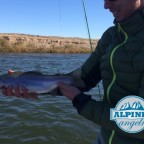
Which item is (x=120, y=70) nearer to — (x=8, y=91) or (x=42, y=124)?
(x=8, y=91)

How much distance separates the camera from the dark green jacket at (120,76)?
10.8 ft

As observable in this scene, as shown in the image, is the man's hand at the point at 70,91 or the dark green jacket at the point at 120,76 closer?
the dark green jacket at the point at 120,76

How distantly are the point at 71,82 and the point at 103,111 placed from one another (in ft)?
3.36

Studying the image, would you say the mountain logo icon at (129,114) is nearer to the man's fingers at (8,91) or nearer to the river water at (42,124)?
the man's fingers at (8,91)

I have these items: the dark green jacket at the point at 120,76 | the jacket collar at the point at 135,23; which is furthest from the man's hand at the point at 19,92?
the jacket collar at the point at 135,23

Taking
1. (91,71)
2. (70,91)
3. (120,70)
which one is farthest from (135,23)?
(70,91)

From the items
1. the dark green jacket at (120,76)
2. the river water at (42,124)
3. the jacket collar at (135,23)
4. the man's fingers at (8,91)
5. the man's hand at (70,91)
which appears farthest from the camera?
the river water at (42,124)

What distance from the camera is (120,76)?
11.1 feet

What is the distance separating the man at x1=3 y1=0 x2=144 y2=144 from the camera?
330cm

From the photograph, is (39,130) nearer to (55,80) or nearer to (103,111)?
(55,80)

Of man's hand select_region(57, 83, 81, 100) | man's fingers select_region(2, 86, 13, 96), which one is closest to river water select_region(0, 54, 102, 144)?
man's fingers select_region(2, 86, 13, 96)

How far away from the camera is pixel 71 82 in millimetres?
4309

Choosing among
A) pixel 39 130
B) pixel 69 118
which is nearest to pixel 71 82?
pixel 39 130

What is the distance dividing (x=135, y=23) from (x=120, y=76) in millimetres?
596
